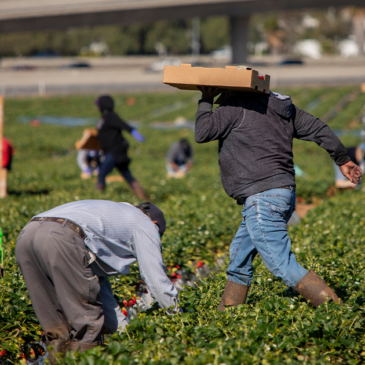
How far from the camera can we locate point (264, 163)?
12.7ft

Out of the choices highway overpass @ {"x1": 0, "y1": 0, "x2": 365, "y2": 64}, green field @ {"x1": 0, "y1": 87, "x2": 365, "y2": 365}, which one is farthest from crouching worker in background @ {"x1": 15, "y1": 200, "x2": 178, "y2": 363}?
highway overpass @ {"x1": 0, "y1": 0, "x2": 365, "y2": 64}

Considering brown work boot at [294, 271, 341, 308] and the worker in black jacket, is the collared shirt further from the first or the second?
the worker in black jacket

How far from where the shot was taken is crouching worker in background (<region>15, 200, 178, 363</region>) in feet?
11.3

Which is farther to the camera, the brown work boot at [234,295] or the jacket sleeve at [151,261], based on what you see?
the brown work boot at [234,295]

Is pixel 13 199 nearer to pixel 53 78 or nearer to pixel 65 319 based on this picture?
pixel 65 319

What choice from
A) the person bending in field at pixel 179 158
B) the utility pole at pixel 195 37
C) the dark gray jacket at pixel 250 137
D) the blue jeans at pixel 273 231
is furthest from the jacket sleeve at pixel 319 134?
the utility pole at pixel 195 37

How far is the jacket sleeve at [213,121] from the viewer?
12.3 feet

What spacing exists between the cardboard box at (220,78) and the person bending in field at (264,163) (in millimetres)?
106

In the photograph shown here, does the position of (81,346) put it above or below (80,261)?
below

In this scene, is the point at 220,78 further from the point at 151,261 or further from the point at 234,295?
the point at 234,295

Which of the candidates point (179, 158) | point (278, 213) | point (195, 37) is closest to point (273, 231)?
point (278, 213)

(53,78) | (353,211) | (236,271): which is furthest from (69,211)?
(53,78)

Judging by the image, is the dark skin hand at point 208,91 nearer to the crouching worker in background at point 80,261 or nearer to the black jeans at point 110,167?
the crouching worker in background at point 80,261

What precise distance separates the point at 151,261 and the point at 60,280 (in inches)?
26.2
